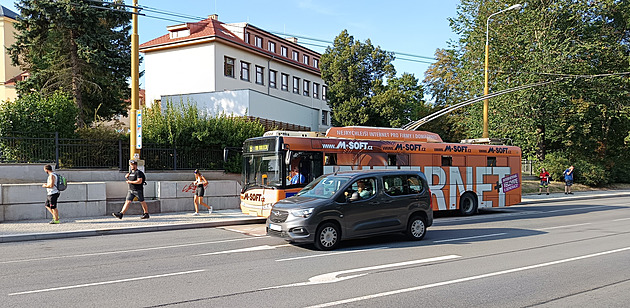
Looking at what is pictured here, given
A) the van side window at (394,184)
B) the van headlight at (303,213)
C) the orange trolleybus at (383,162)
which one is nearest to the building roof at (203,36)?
the orange trolleybus at (383,162)

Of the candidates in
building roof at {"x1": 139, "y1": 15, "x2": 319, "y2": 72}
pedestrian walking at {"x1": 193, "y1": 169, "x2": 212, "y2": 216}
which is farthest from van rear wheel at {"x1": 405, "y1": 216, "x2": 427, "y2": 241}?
building roof at {"x1": 139, "y1": 15, "x2": 319, "y2": 72}

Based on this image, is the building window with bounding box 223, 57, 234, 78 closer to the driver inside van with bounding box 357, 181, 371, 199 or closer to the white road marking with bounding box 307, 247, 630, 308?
the driver inside van with bounding box 357, 181, 371, 199

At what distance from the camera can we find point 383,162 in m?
16.0

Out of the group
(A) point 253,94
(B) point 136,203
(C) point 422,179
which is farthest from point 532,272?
(A) point 253,94

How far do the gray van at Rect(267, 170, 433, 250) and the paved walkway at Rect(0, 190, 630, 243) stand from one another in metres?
5.10

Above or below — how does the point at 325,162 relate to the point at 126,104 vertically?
below

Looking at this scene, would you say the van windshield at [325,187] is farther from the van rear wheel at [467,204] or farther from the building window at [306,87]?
the building window at [306,87]

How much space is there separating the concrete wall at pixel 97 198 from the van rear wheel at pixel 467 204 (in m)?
8.97

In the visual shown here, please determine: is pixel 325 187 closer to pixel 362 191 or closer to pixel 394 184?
pixel 362 191

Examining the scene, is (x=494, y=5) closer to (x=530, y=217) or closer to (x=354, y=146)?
(x=530, y=217)

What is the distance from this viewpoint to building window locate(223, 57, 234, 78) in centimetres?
3722

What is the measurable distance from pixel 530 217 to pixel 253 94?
17.9 m

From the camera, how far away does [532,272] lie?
792cm

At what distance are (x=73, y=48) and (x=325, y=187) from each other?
23305mm
